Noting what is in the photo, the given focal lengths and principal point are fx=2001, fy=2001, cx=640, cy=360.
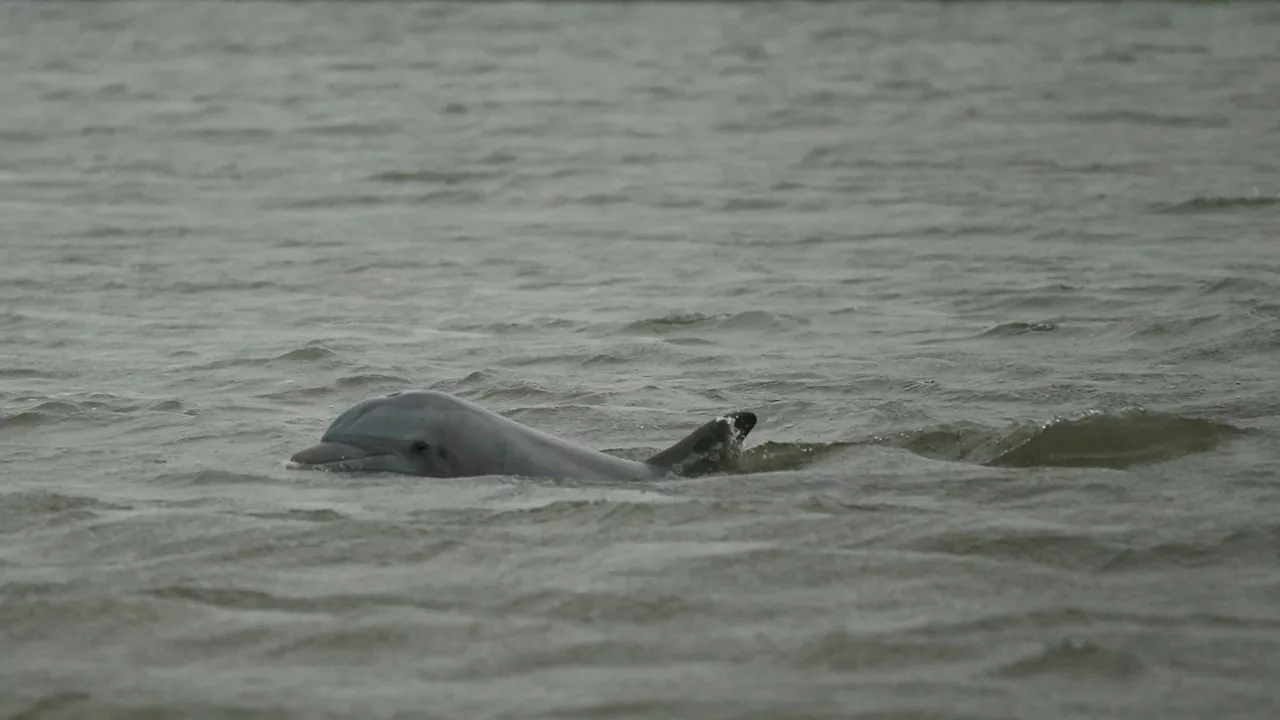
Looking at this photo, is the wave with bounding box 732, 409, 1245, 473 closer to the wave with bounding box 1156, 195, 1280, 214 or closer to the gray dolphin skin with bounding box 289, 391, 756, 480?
the gray dolphin skin with bounding box 289, 391, 756, 480

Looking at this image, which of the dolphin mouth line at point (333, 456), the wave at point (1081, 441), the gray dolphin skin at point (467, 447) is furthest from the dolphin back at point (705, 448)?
the dolphin mouth line at point (333, 456)

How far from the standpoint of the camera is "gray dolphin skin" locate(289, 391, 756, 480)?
7.70 metres

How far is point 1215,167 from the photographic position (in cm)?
1716

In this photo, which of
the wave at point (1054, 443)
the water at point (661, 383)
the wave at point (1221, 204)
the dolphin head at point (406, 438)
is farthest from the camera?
the wave at point (1221, 204)

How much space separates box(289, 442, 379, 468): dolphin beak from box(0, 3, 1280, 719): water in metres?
0.19

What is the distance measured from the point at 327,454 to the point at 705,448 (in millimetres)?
1482

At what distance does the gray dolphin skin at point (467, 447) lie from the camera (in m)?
7.70

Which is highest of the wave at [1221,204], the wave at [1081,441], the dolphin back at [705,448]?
the dolphin back at [705,448]

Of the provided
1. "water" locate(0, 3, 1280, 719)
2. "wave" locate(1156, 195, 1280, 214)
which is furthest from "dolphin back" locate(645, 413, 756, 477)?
"wave" locate(1156, 195, 1280, 214)

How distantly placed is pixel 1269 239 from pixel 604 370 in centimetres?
565

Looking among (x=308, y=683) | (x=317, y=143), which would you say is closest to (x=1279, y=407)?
(x=308, y=683)

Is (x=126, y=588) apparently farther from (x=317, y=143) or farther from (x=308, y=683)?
(x=317, y=143)

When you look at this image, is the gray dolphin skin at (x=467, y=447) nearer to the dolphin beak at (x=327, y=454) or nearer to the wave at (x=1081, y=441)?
the dolphin beak at (x=327, y=454)

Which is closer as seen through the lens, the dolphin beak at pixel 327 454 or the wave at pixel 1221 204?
the dolphin beak at pixel 327 454
